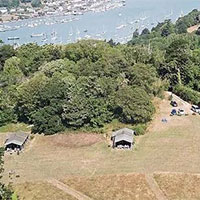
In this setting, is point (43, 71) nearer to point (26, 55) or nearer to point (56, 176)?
point (26, 55)

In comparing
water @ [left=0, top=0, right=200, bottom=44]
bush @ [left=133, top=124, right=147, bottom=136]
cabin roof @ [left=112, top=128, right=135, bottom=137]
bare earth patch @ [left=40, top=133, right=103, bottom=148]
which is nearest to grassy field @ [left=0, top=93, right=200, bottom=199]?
bare earth patch @ [left=40, top=133, right=103, bottom=148]

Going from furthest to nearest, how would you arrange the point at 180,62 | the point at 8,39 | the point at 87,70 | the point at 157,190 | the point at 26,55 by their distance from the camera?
the point at 8,39 → the point at 26,55 → the point at 180,62 → the point at 87,70 → the point at 157,190

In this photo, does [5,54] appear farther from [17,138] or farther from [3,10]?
[3,10]

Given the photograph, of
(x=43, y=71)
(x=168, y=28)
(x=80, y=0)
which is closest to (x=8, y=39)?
(x=168, y=28)

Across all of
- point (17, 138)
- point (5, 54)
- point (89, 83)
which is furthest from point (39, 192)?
point (5, 54)

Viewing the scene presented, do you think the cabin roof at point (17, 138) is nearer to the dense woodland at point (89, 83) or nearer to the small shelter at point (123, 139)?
the dense woodland at point (89, 83)

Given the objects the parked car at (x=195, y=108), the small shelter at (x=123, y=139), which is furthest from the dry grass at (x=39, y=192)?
the parked car at (x=195, y=108)

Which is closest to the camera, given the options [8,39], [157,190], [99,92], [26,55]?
[157,190]
